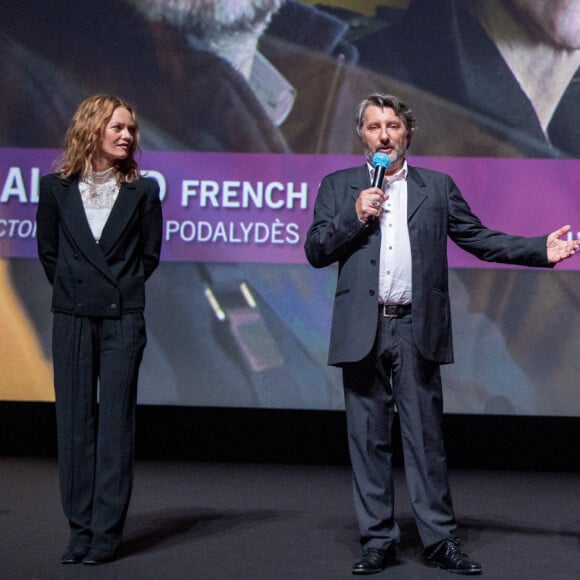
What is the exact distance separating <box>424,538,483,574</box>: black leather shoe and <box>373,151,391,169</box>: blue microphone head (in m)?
1.14

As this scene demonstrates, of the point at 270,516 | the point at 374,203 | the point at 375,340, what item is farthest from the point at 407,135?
the point at 270,516

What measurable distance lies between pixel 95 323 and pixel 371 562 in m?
1.10

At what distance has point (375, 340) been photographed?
3.11 m

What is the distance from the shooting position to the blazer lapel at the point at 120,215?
3.16m

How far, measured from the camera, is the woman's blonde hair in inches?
125

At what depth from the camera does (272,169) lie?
5113mm

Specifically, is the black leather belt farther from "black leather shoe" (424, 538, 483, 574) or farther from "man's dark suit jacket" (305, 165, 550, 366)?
"black leather shoe" (424, 538, 483, 574)

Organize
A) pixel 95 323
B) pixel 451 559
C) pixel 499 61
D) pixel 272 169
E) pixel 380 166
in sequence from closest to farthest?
pixel 380 166, pixel 451 559, pixel 95 323, pixel 499 61, pixel 272 169

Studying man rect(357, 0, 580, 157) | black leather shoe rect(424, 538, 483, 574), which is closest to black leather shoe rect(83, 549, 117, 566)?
black leather shoe rect(424, 538, 483, 574)

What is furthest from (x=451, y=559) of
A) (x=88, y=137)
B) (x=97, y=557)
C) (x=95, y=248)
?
(x=88, y=137)

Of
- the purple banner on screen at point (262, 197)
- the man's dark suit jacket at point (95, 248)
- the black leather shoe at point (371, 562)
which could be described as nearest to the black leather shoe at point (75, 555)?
the man's dark suit jacket at point (95, 248)

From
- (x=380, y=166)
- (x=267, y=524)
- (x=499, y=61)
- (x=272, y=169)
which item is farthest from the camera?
(x=272, y=169)

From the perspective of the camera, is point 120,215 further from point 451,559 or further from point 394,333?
point 451,559

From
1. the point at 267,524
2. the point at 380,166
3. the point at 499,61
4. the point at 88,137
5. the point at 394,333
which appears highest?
the point at 499,61
